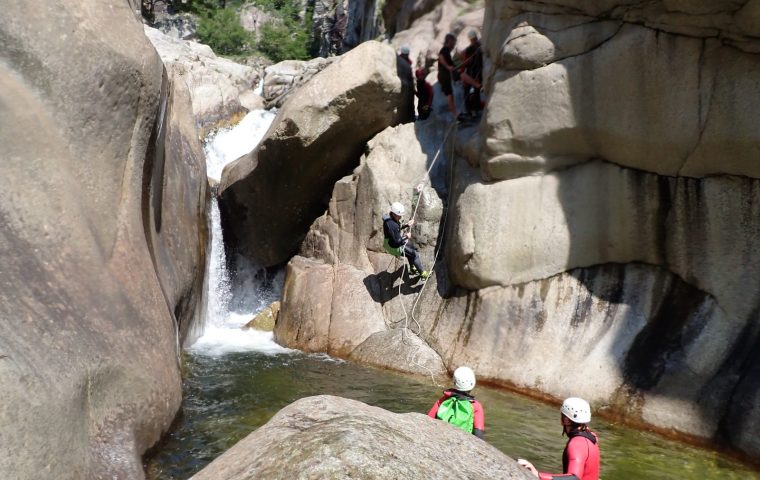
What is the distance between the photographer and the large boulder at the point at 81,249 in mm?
4898

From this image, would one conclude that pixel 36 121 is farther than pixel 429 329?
No

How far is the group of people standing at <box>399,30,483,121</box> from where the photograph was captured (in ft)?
42.6

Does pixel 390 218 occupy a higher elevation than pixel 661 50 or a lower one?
lower

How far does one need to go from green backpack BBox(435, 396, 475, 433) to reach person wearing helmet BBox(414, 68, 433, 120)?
894 cm

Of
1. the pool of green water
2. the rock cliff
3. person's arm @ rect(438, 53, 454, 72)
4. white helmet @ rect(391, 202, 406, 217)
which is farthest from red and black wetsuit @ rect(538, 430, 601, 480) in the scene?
person's arm @ rect(438, 53, 454, 72)

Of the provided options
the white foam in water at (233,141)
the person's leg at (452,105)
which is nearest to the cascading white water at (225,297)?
the white foam in water at (233,141)

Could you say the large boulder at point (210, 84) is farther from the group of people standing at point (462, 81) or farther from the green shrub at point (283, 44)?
the green shrub at point (283, 44)

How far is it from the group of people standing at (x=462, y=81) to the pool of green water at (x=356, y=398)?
5.47m

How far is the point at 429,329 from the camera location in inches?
444

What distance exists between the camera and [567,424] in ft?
18.4

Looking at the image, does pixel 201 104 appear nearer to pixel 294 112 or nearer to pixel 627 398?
pixel 294 112

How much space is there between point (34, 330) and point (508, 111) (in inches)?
290

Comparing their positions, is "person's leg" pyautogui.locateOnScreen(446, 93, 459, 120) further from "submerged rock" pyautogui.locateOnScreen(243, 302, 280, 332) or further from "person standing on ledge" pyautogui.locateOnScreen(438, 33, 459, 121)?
"submerged rock" pyautogui.locateOnScreen(243, 302, 280, 332)

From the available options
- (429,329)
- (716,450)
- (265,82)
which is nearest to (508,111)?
(429,329)
